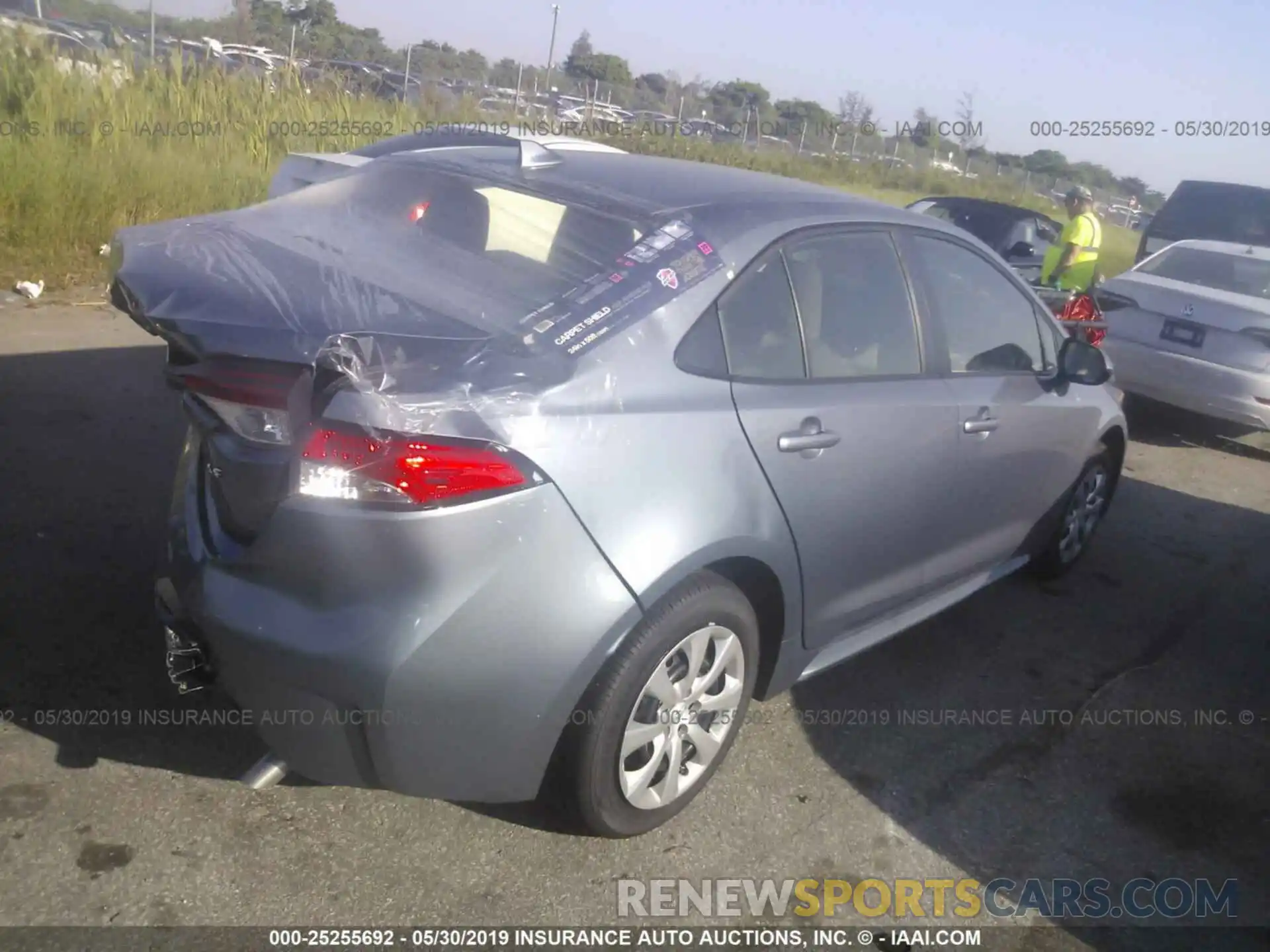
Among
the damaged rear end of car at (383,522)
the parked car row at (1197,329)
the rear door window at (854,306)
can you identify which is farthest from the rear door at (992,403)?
the parked car row at (1197,329)

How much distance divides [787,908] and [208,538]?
1763 millimetres

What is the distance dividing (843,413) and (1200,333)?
5.54m

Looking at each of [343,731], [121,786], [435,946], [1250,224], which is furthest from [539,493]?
[1250,224]

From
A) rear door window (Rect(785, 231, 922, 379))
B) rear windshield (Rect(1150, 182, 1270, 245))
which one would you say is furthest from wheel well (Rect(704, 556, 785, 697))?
rear windshield (Rect(1150, 182, 1270, 245))

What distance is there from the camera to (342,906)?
271cm

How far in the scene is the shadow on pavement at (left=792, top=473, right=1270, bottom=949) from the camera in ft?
10.8

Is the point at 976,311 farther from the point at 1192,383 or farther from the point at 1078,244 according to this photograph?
the point at 1078,244

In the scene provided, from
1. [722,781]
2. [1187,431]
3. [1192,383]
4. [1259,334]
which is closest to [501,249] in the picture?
[722,781]

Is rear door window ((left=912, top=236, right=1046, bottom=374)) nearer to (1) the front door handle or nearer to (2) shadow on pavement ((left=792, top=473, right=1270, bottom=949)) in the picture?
(1) the front door handle

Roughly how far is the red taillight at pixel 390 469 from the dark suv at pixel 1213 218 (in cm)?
1199

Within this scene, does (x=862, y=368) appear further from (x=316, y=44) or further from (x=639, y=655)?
(x=316, y=44)

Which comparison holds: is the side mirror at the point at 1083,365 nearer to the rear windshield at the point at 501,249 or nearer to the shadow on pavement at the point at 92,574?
the rear windshield at the point at 501,249

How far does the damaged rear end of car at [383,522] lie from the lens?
239 centimetres

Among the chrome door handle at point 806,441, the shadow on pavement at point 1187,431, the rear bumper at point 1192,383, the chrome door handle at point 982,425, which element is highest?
the chrome door handle at point 806,441
